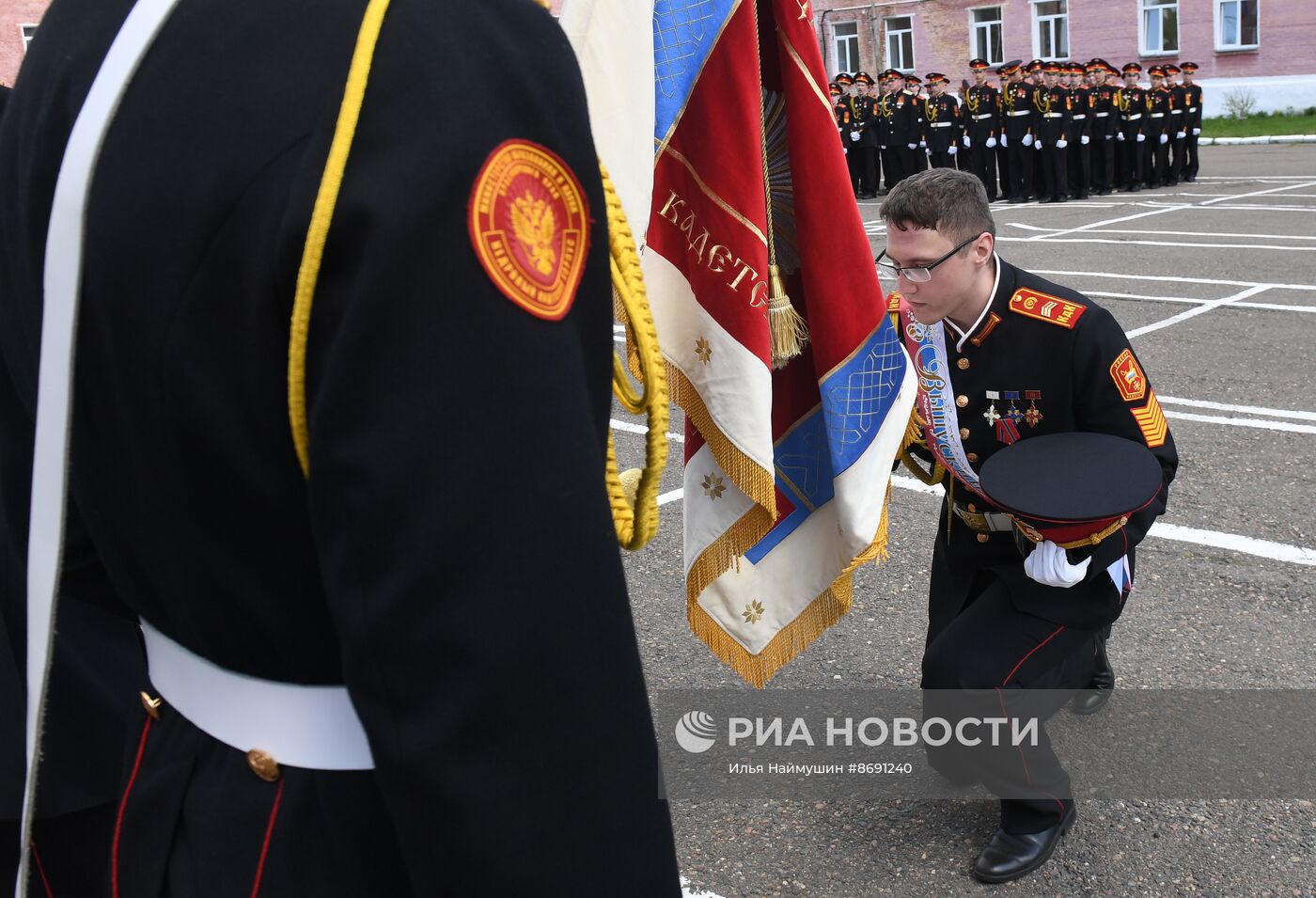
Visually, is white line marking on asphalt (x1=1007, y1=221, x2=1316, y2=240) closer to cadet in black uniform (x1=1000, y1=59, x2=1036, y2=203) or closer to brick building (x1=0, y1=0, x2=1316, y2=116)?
cadet in black uniform (x1=1000, y1=59, x2=1036, y2=203)

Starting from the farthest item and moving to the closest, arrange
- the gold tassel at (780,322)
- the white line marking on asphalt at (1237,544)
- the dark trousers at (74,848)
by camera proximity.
Result: 1. the white line marking on asphalt at (1237,544)
2. the gold tassel at (780,322)
3. the dark trousers at (74,848)

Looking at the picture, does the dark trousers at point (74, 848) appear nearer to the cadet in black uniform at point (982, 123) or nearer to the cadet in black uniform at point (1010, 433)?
the cadet in black uniform at point (1010, 433)

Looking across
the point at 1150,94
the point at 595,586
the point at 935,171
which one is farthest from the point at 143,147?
the point at 1150,94

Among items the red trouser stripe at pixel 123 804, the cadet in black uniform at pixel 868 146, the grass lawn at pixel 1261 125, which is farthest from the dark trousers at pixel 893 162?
the red trouser stripe at pixel 123 804

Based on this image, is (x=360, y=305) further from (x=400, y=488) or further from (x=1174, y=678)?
(x=1174, y=678)

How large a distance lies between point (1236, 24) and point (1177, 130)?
12.0m

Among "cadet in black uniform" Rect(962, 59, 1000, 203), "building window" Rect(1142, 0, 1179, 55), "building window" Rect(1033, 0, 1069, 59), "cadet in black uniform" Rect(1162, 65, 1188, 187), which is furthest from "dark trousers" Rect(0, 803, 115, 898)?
"building window" Rect(1033, 0, 1069, 59)

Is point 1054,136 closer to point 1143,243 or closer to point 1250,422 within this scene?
point 1143,243

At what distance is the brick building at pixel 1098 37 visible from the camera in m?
27.2

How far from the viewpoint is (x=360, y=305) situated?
2.80ft

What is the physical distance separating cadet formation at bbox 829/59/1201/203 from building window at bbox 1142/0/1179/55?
34.0 ft

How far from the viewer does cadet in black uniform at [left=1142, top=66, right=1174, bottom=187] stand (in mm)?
18297

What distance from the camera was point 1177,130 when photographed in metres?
18.6

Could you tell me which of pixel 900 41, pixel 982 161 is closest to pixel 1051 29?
pixel 900 41
